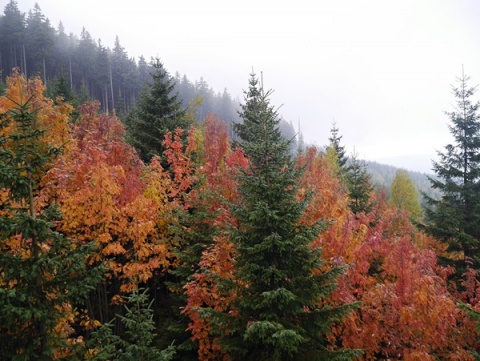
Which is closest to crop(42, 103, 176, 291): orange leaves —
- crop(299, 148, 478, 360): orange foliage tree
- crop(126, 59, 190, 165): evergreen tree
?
crop(299, 148, 478, 360): orange foliage tree

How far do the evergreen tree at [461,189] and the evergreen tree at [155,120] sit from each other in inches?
662

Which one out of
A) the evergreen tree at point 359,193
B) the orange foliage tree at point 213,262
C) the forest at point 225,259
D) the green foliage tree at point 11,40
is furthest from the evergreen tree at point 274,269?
the green foliage tree at point 11,40

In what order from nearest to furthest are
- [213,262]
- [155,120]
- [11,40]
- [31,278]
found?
[31,278] < [213,262] < [155,120] < [11,40]

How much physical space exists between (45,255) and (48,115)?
995 cm

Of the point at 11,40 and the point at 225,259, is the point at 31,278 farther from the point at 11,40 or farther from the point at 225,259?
the point at 11,40

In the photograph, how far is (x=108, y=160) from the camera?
44.7ft

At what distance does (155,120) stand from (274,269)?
51.5 feet

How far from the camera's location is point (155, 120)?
20.0 meters

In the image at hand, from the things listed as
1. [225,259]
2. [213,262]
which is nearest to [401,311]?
[225,259]

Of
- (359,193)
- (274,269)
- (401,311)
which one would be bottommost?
(401,311)

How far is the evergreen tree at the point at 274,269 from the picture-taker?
7.36 meters

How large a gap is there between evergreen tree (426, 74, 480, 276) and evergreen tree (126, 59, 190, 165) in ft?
55.1

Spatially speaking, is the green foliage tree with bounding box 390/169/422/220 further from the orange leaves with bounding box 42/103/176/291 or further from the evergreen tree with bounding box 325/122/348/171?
the orange leaves with bounding box 42/103/176/291

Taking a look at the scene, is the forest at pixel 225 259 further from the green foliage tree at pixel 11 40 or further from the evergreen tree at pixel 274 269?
the green foliage tree at pixel 11 40
